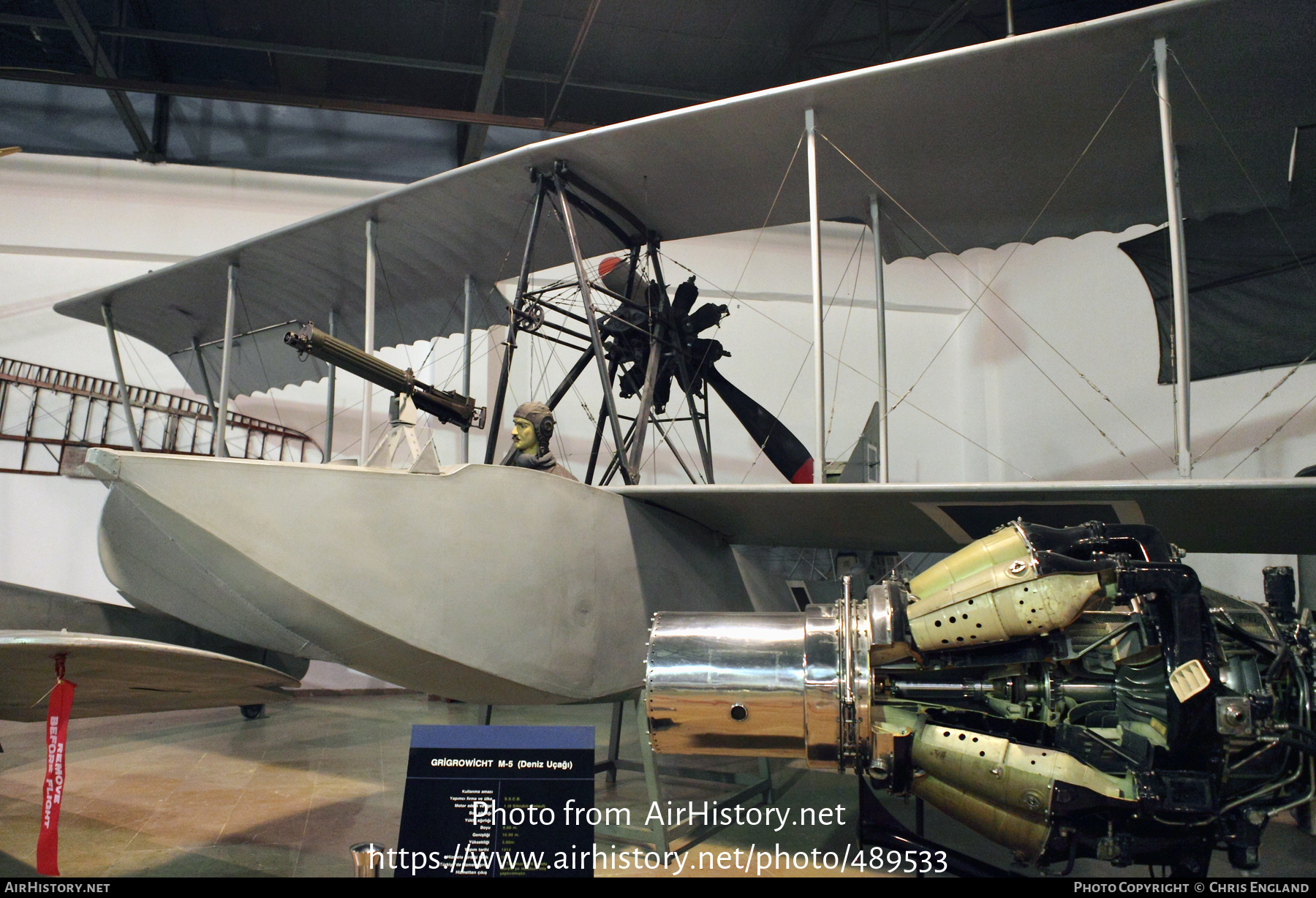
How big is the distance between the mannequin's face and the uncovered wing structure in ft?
2.36

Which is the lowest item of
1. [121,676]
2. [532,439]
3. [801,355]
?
[121,676]

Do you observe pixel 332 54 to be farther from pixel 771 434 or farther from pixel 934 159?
pixel 934 159

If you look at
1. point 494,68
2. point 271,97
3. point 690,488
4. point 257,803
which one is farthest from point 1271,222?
point 271,97

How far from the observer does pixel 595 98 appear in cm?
1059

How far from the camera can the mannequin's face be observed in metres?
4.84

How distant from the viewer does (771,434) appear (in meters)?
7.43

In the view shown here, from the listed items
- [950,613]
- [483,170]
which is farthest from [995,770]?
[483,170]

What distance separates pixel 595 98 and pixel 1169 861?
34.0 feet

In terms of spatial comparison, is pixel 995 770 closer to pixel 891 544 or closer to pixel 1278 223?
pixel 891 544

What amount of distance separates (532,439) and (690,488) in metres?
1.11

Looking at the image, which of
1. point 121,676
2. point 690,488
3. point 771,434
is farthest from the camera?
point 771,434

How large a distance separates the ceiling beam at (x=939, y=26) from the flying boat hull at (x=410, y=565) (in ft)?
22.1

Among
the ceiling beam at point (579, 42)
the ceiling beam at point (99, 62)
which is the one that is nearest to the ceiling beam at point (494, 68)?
the ceiling beam at point (579, 42)

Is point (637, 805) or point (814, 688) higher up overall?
point (814, 688)
